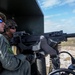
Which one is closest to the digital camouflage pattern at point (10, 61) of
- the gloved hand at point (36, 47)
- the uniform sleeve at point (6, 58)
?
the uniform sleeve at point (6, 58)

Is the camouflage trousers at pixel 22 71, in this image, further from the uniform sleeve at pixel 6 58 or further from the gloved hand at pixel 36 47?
the gloved hand at pixel 36 47

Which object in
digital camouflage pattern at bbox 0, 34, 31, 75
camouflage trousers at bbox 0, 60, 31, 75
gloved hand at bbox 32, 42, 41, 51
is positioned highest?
gloved hand at bbox 32, 42, 41, 51

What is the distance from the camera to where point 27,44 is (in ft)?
9.36

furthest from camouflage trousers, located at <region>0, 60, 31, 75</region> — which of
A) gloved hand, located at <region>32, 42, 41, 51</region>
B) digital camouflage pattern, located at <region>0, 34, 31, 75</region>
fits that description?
gloved hand, located at <region>32, 42, 41, 51</region>

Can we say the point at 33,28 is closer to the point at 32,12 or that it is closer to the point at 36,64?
the point at 32,12

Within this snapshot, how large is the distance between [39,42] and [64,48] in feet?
9.16

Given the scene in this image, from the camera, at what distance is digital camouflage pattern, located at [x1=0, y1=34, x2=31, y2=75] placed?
2.00 m

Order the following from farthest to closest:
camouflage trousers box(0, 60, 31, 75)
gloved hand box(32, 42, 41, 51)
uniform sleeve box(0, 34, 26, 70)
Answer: gloved hand box(32, 42, 41, 51) → camouflage trousers box(0, 60, 31, 75) → uniform sleeve box(0, 34, 26, 70)

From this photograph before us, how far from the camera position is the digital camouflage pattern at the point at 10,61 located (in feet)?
6.56

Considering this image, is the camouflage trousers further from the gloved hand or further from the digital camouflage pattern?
the gloved hand

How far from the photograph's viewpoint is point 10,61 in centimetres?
200

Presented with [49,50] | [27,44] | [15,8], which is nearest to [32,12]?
[15,8]

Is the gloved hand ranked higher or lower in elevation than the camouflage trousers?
higher

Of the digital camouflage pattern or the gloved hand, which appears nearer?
the digital camouflage pattern
